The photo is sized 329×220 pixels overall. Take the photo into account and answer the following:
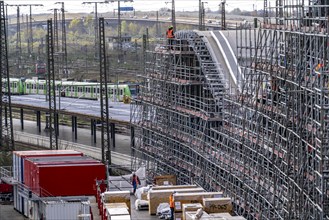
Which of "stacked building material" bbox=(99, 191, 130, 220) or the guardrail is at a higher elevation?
"stacked building material" bbox=(99, 191, 130, 220)

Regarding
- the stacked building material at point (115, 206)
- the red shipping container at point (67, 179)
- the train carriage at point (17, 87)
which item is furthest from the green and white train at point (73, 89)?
the stacked building material at point (115, 206)

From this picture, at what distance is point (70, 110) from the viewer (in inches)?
2330

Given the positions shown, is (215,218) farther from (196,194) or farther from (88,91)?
(88,91)

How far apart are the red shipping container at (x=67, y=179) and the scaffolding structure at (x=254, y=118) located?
124 inches

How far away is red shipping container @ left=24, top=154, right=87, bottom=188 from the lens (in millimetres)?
38094

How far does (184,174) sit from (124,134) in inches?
903

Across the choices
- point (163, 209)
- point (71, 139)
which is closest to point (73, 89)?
point (71, 139)

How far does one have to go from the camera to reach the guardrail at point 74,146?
162 ft

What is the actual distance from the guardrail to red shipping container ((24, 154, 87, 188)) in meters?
6.50

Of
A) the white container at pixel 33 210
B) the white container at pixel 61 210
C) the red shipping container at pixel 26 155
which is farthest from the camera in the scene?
the red shipping container at pixel 26 155

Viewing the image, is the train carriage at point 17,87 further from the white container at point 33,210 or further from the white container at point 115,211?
the white container at point 115,211

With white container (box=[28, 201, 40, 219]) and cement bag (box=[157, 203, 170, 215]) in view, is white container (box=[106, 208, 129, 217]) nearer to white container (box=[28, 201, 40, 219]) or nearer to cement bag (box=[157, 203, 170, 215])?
cement bag (box=[157, 203, 170, 215])

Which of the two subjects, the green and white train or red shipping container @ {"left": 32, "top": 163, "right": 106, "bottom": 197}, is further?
the green and white train

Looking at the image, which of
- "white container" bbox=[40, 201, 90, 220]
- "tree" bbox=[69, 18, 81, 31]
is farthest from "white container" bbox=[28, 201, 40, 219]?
"tree" bbox=[69, 18, 81, 31]
